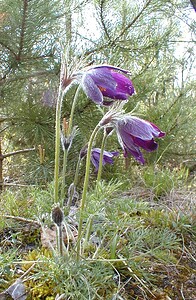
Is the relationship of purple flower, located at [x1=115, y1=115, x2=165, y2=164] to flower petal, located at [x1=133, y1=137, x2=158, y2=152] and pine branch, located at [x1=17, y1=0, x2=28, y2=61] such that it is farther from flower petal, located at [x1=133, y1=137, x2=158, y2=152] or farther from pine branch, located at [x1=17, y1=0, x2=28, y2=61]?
pine branch, located at [x1=17, y1=0, x2=28, y2=61]

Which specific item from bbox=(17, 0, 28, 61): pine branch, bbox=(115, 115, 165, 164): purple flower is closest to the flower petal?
bbox=(115, 115, 165, 164): purple flower

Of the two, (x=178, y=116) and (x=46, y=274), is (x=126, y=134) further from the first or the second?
(x=178, y=116)

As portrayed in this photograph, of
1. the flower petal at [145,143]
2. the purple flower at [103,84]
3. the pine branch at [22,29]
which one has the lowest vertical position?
the flower petal at [145,143]

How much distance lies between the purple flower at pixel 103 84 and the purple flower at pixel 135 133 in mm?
44

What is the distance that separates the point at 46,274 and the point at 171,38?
1.64 metres

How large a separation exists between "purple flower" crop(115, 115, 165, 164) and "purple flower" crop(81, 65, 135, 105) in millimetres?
44

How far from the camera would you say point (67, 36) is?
1.75 m

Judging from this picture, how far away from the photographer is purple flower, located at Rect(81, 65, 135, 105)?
0.62 meters

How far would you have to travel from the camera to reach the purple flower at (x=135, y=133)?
0.66 m

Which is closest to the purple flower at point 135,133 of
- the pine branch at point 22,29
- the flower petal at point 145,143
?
the flower petal at point 145,143

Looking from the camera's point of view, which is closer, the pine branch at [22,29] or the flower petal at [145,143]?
the flower petal at [145,143]

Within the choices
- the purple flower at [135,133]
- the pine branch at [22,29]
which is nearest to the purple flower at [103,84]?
the purple flower at [135,133]

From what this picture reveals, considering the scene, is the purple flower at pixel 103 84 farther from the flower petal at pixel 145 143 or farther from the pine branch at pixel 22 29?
the pine branch at pixel 22 29

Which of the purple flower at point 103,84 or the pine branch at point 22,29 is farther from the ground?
the pine branch at point 22,29
